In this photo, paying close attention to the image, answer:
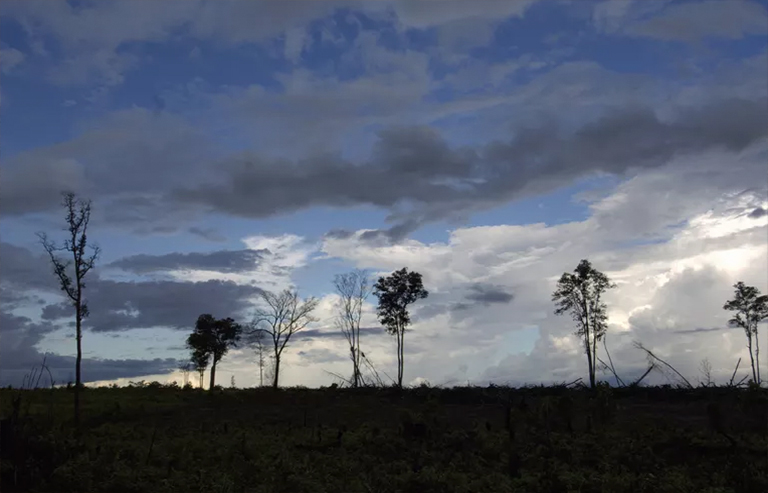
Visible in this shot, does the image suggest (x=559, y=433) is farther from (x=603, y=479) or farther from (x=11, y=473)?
(x=11, y=473)

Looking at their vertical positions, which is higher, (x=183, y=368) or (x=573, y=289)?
(x=573, y=289)

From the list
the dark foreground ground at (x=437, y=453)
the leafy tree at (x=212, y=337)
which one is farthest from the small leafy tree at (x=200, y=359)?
the dark foreground ground at (x=437, y=453)

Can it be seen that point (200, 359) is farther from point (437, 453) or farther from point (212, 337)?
point (437, 453)

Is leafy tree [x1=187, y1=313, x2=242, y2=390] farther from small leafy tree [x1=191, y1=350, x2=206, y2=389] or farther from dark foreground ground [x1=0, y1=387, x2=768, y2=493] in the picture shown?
dark foreground ground [x1=0, y1=387, x2=768, y2=493]

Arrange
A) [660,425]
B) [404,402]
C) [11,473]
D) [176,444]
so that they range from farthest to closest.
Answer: [404,402], [660,425], [176,444], [11,473]

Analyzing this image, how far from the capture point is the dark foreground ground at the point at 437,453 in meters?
15.9

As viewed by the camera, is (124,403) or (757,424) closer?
(757,424)

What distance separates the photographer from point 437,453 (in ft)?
63.9

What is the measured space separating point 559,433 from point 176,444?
39.4 feet

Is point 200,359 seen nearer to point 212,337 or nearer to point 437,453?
point 212,337

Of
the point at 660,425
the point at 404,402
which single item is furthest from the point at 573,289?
the point at 660,425

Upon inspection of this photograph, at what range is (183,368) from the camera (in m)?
65.6

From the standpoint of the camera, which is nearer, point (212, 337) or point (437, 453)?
point (437, 453)

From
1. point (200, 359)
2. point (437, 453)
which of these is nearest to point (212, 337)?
point (200, 359)
